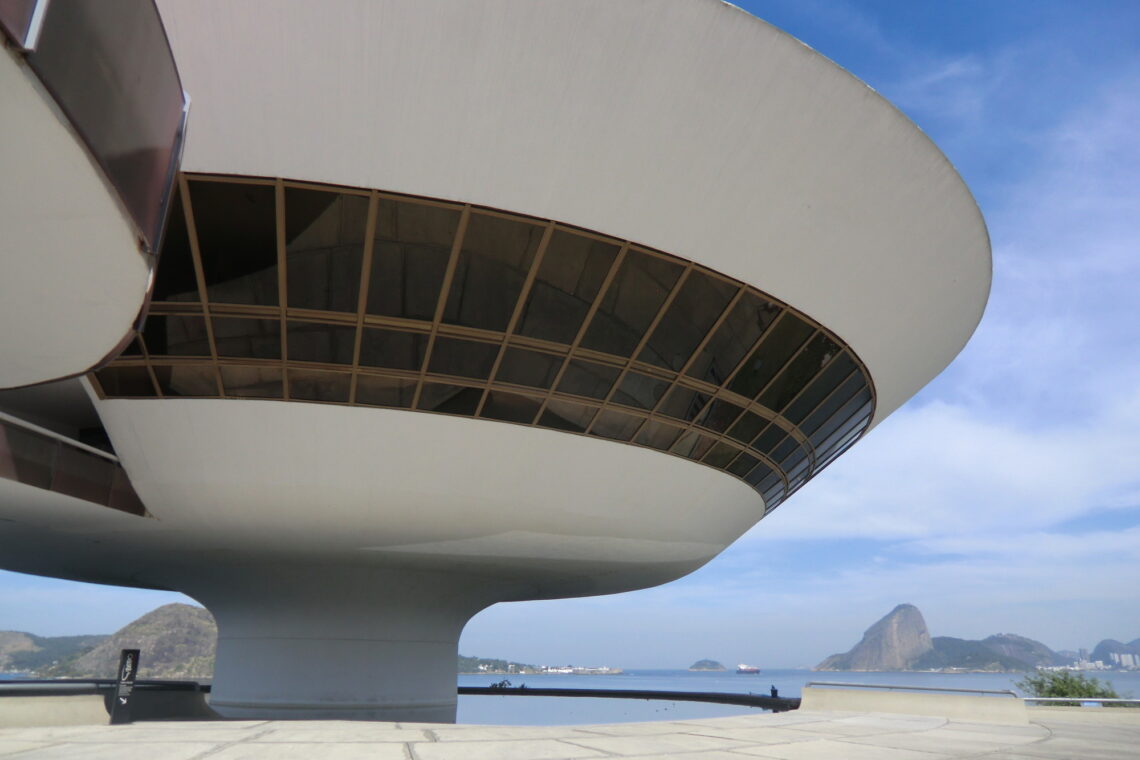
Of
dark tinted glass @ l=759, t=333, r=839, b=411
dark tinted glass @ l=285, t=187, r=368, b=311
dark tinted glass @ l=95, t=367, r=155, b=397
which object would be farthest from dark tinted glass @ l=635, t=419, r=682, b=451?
dark tinted glass @ l=95, t=367, r=155, b=397

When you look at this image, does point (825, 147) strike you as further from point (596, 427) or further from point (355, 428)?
point (355, 428)

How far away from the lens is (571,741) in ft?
25.3

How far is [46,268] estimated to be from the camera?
489 centimetres

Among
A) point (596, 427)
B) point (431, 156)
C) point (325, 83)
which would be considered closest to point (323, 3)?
point (325, 83)

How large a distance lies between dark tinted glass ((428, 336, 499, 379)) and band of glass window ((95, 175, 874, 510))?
0.08 feet

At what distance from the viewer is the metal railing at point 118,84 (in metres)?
2.99

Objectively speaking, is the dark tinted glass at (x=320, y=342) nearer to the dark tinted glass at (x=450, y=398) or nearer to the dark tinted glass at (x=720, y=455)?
the dark tinted glass at (x=450, y=398)

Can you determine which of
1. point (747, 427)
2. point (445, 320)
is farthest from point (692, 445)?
point (445, 320)

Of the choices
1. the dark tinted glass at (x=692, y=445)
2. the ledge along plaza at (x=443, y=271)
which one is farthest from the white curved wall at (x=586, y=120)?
the dark tinted glass at (x=692, y=445)

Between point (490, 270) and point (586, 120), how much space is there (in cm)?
242

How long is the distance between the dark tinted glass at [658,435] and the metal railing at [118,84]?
9.44 metres

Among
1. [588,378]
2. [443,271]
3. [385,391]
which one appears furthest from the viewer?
[588,378]

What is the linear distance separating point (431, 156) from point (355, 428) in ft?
15.8

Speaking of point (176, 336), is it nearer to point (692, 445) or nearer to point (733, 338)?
point (733, 338)
